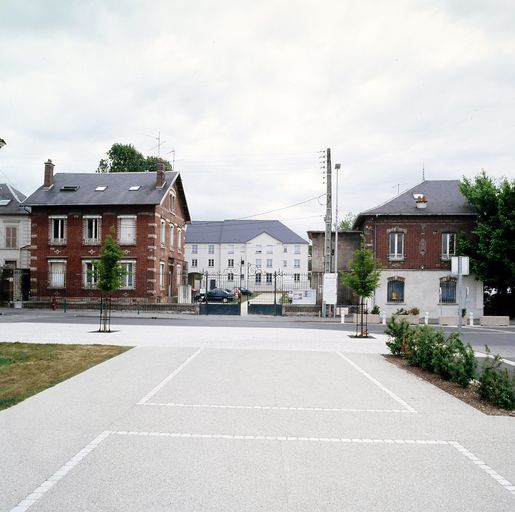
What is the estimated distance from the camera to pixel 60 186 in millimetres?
41625

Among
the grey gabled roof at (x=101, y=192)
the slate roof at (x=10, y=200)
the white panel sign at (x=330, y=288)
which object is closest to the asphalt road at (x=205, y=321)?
the white panel sign at (x=330, y=288)

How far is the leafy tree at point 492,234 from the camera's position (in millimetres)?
33094

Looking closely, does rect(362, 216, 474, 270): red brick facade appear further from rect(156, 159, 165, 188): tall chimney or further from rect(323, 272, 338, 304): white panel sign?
rect(156, 159, 165, 188): tall chimney

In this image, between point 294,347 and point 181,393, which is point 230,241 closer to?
point 294,347

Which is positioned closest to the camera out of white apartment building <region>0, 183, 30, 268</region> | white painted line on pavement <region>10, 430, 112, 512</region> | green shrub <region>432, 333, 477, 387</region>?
white painted line on pavement <region>10, 430, 112, 512</region>

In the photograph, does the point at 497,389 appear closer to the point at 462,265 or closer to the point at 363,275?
the point at 462,265

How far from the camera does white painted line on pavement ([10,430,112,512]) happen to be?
14.3 ft

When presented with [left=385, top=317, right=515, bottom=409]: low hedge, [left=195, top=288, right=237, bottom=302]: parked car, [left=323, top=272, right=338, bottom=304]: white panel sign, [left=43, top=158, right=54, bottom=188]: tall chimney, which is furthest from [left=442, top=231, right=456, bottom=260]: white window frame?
[left=43, top=158, right=54, bottom=188]: tall chimney

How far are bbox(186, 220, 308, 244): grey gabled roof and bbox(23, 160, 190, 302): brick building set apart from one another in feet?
149

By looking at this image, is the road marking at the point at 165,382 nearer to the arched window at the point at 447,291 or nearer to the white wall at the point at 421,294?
the white wall at the point at 421,294

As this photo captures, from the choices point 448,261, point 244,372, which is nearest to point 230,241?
point 448,261

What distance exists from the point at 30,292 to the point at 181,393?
3476 cm

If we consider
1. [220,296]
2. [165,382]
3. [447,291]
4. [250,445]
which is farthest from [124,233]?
[250,445]

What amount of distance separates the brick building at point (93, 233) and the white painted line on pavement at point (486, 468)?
33401mm
